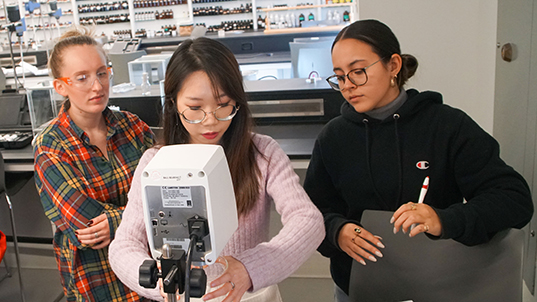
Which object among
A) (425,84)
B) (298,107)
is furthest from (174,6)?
(425,84)

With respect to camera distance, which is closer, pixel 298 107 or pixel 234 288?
pixel 234 288

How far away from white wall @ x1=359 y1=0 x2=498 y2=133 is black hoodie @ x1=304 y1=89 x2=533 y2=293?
122 cm

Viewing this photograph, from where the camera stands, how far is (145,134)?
1862 millimetres

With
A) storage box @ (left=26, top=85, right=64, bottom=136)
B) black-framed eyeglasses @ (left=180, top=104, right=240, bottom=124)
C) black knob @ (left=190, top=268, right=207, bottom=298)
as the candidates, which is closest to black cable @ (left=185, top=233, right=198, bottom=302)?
black knob @ (left=190, top=268, right=207, bottom=298)

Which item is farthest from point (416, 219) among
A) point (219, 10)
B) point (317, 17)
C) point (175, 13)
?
point (175, 13)

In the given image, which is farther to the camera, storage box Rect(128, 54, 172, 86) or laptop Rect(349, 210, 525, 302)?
storage box Rect(128, 54, 172, 86)

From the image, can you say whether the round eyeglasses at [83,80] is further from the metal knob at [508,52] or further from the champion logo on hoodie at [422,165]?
the metal knob at [508,52]

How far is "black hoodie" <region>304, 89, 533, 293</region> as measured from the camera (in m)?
1.27

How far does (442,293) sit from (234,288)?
2.19 feet

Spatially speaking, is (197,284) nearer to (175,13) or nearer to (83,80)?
(83,80)

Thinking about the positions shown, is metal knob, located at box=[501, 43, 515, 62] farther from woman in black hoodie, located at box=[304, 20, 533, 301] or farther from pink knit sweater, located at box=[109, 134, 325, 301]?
pink knit sweater, located at box=[109, 134, 325, 301]

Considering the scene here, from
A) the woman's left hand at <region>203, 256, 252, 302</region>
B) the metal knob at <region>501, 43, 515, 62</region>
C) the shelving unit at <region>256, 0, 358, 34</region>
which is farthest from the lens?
the shelving unit at <region>256, 0, 358, 34</region>

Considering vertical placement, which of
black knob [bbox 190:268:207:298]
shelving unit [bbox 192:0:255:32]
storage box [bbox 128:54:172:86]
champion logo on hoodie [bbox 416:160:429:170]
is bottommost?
champion logo on hoodie [bbox 416:160:429:170]

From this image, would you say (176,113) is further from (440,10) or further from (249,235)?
(440,10)
